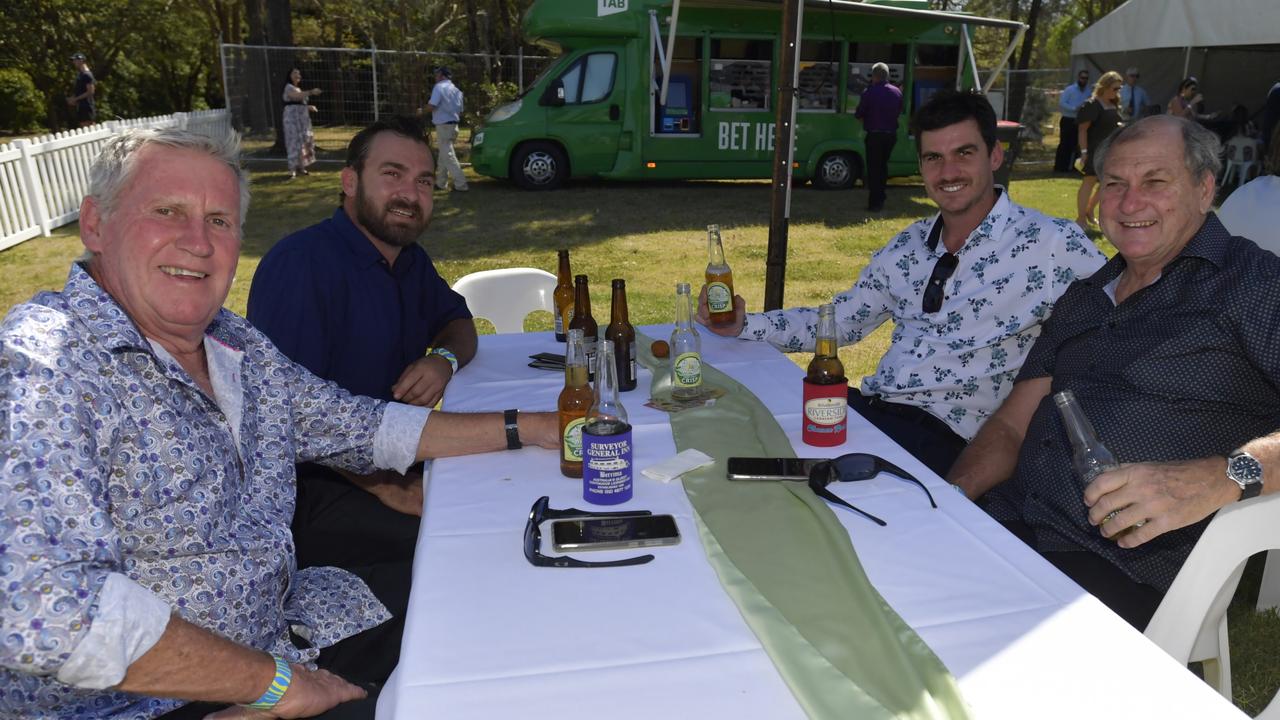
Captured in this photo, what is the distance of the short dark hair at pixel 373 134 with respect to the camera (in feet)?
9.93

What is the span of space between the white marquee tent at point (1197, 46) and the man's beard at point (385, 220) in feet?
23.6

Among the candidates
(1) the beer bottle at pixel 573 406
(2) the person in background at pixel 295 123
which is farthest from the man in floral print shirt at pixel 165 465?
(2) the person in background at pixel 295 123

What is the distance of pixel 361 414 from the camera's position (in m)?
2.07

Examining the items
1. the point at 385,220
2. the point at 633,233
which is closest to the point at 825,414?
the point at 385,220

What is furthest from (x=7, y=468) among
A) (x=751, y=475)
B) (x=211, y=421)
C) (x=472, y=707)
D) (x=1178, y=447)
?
(x=1178, y=447)

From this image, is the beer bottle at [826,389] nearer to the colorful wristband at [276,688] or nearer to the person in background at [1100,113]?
the colorful wristband at [276,688]

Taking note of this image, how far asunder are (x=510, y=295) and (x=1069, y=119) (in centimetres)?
1382

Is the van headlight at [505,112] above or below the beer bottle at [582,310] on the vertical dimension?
above

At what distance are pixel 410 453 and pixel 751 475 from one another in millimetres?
813

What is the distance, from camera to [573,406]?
1.90 metres

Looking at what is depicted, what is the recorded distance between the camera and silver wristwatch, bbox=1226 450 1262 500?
1.68m

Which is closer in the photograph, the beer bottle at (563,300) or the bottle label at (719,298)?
the bottle label at (719,298)

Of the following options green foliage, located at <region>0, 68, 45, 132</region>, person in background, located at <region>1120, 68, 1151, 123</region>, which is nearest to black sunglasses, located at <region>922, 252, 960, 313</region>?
person in background, located at <region>1120, 68, 1151, 123</region>

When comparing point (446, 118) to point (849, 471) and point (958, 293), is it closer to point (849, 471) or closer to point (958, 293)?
point (958, 293)
